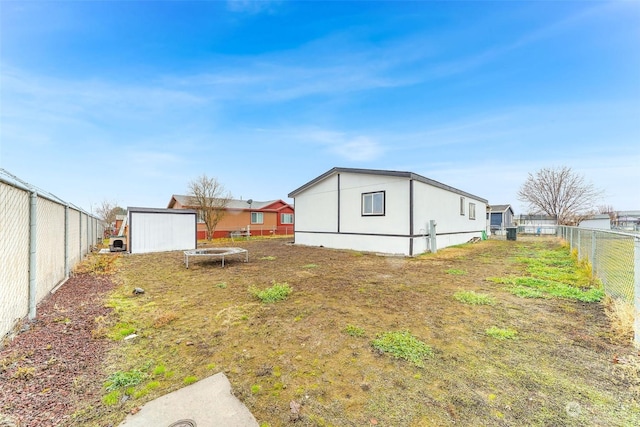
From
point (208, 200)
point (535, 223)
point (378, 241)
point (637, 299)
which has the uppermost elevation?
point (208, 200)

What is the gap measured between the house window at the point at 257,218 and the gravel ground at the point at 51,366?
22.0 meters

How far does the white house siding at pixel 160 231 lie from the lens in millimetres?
13031

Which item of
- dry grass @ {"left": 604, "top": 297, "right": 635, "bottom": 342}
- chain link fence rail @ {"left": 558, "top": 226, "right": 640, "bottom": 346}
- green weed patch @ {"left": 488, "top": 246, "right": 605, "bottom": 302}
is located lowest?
green weed patch @ {"left": 488, "top": 246, "right": 605, "bottom": 302}

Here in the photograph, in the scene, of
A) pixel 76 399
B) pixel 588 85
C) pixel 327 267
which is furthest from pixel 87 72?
pixel 588 85

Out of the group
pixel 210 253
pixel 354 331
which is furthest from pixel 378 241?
pixel 354 331

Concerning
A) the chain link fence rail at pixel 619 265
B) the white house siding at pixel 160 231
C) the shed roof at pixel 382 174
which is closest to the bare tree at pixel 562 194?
the shed roof at pixel 382 174

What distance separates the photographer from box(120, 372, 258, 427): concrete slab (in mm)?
1958

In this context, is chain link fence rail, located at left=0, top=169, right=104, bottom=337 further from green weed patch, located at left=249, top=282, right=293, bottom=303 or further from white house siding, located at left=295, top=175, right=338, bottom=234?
white house siding, located at left=295, top=175, right=338, bottom=234

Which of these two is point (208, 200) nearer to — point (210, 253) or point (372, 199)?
point (210, 253)

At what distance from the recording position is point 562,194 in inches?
1037

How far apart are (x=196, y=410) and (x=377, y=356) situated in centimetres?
187

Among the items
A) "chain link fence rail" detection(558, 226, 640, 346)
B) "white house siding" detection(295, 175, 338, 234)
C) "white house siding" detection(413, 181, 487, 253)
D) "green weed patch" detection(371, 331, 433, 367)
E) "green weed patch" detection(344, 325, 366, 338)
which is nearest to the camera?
"green weed patch" detection(371, 331, 433, 367)

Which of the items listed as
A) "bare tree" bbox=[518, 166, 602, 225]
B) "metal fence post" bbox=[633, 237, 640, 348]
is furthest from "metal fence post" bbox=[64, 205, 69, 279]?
"bare tree" bbox=[518, 166, 602, 225]

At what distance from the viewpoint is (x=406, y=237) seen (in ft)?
37.0
